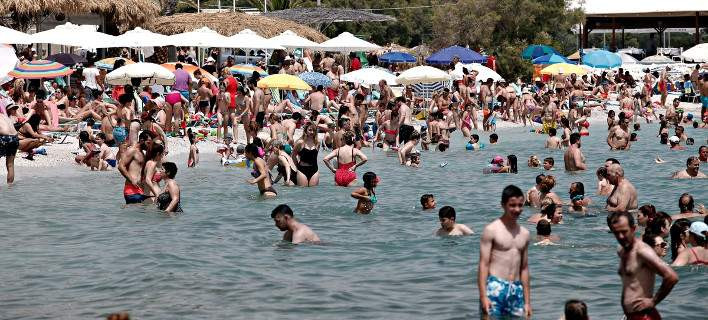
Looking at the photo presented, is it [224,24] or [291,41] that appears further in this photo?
[224,24]

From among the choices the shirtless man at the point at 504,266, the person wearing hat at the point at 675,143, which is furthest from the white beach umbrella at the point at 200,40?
the shirtless man at the point at 504,266

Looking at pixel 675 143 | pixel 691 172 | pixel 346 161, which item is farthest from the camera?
pixel 675 143

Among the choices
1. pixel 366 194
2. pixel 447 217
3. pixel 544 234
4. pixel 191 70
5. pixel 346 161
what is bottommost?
pixel 544 234

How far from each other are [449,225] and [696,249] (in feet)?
10.6

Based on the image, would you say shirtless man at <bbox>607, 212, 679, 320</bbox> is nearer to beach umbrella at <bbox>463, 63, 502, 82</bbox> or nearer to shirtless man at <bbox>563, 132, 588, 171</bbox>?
shirtless man at <bbox>563, 132, 588, 171</bbox>

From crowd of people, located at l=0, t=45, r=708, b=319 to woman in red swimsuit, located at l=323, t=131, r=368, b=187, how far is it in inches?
0.9

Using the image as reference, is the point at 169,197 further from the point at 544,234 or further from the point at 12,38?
the point at 12,38

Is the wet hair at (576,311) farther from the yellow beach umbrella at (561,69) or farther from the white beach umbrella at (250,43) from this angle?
the yellow beach umbrella at (561,69)

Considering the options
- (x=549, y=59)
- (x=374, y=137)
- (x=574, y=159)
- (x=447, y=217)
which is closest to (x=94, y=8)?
(x=374, y=137)

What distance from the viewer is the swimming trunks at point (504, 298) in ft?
24.8

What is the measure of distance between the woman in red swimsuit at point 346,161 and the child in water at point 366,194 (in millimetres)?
1681

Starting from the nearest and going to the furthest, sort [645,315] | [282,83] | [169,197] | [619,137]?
[645,315]
[169,197]
[619,137]
[282,83]

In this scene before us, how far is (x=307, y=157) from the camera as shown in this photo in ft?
57.3

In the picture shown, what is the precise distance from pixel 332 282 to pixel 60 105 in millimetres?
13189
